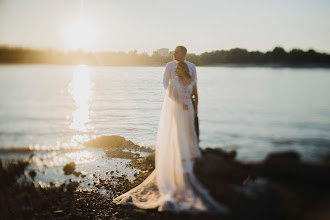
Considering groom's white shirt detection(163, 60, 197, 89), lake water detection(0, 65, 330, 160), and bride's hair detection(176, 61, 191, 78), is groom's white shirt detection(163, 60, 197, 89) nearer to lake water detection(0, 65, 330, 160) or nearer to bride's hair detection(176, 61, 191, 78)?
bride's hair detection(176, 61, 191, 78)

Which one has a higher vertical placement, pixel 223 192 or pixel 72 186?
pixel 223 192

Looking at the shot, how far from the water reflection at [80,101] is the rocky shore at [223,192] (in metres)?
9.00

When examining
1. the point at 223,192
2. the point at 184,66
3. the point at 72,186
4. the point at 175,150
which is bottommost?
the point at 72,186

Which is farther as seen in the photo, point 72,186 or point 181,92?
point 72,186

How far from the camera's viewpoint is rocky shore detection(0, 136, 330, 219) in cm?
357

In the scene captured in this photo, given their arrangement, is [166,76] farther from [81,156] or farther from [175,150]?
[81,156]

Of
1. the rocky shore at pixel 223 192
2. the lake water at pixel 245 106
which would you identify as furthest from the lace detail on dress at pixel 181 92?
the lake water at pixel 245 106

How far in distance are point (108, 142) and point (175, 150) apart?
7404 millimetres

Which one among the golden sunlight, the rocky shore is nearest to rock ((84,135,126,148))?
the golden sunlight

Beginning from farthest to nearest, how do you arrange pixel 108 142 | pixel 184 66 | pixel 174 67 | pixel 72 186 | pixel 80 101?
pixel 80 101 → pixel 108 142 → pixel 72 186 → pixel 174 67 → pixel 184 66

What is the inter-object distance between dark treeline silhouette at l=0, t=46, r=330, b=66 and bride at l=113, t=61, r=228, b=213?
66.1 inches

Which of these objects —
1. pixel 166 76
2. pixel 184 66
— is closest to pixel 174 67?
pixel 166 76

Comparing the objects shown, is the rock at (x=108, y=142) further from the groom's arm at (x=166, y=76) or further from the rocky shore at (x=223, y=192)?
the groom's arm at (x=166, y=76)

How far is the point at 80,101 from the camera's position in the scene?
73.6 feet
